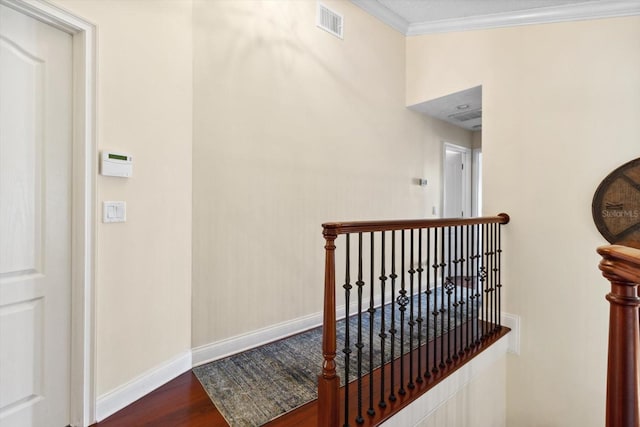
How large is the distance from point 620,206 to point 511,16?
1.92m

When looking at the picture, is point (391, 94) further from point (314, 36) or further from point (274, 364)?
point (274, 364)

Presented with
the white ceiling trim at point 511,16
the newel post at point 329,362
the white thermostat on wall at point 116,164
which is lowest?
the newel post at point 329,362

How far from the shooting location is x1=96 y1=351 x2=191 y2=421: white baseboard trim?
71.0 inches

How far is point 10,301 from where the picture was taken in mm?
1532

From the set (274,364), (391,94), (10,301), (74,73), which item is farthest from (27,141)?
(391,94)

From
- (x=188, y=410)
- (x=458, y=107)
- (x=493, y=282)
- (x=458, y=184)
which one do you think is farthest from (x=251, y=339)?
(x=458, y=184)

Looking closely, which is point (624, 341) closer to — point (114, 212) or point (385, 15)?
point (114, 212)

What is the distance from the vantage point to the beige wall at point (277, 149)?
2.42 m

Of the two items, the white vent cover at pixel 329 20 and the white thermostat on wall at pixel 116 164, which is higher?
the white vent cover at pixel 329 20

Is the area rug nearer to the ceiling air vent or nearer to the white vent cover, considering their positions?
the white vent cover

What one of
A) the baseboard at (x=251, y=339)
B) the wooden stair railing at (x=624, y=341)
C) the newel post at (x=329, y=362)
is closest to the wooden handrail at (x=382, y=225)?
the newel post at (x=329, y=362)

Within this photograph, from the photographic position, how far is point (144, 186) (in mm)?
2006

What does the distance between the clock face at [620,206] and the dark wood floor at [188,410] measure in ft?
6.17

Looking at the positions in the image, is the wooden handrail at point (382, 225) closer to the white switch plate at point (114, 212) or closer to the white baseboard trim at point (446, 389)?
the white baseboard trim at point (446, 389)
